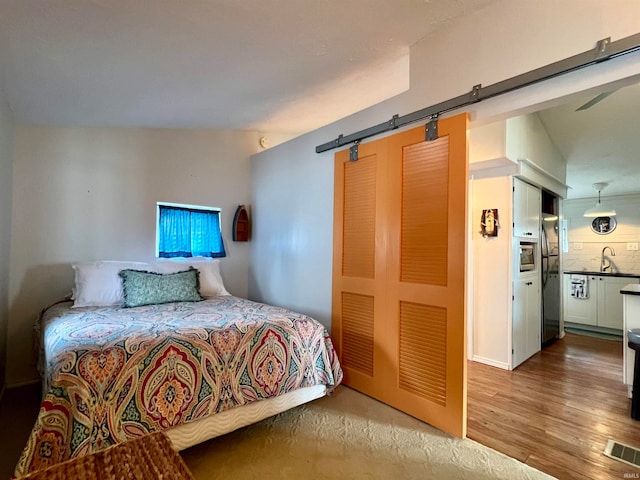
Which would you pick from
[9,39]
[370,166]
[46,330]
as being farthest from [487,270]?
[9,39]

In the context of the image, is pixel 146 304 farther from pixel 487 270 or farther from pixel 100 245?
pixel 487 270

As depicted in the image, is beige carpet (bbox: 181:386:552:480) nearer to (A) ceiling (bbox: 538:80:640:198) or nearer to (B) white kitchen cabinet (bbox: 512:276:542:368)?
(B) white kitchen cabinet (bbox: 512:276:542:368)

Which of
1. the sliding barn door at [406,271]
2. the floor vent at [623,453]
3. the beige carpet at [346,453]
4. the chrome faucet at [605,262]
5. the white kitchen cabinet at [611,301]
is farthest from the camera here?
the chrome faucet at [605,262]

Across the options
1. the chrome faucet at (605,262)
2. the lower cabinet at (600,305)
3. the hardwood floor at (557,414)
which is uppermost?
the chrome faucet at (605,262)

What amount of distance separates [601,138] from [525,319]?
244 cm

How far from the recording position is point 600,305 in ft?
16.4

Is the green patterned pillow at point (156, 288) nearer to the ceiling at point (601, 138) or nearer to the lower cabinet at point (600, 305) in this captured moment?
the ceiling at point (601, 138)

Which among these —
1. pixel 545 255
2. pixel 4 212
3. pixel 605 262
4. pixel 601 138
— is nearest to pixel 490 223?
pixel 545 255

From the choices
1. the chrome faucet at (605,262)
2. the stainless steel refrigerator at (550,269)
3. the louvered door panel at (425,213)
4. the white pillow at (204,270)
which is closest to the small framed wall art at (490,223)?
the stainless steel refrigerator at (550,269)

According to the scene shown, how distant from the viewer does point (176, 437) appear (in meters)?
1.73

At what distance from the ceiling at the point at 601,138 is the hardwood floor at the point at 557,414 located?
8.17 feet

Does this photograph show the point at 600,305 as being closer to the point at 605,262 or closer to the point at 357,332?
the point at 605,262

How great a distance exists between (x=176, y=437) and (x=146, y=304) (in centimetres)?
128

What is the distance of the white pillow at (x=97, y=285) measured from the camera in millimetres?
2689
